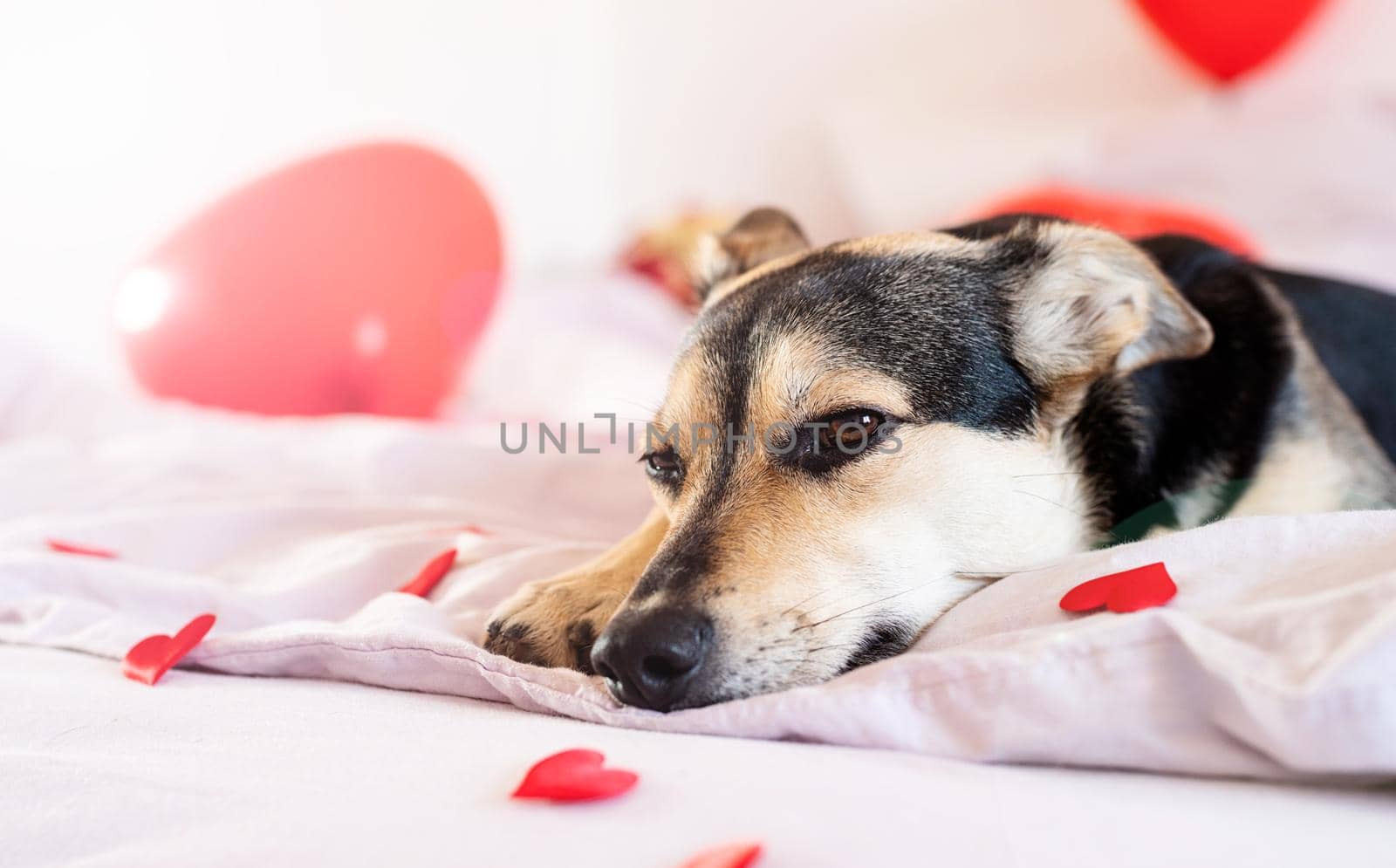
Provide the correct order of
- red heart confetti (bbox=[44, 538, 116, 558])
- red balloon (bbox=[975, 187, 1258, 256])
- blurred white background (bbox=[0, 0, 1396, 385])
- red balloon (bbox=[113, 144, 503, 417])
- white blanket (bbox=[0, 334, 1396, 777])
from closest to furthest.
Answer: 1. white blanket (bbox=[0, 334, 1396, 777])
2. red heart confetti (bbox=[44, 538, 116, 558])
3. red balloon (bbox=[113, 144, 503, 417])
4. red balloon (bbox=[975, 187, 1258, 256])
5. blurred white background (bbox=[0, 0, 1396, 385])

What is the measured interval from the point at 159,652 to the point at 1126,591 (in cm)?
118

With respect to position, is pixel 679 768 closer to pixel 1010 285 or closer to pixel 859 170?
pixel 1010 285

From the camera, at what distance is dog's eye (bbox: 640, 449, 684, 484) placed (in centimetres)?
171

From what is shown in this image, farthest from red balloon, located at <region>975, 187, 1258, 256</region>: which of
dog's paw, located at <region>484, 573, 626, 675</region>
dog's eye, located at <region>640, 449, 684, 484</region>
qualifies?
dog's paw, located at <region>484, 573, 626, 675</region>

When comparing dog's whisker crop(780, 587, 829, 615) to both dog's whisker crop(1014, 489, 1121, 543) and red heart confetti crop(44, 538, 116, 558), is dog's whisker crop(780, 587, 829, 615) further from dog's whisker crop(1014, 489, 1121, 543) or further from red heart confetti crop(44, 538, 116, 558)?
red heart confetti crop(44, 538, 116, 558)

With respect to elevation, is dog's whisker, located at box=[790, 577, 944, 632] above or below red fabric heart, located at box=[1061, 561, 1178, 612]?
below

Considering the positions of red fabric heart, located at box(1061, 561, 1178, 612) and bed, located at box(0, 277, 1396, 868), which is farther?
red fabric heart, located at box(1061, 561, 1178, 612)

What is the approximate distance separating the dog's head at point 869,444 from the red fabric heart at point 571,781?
0.23m

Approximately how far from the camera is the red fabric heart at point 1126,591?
1.15m

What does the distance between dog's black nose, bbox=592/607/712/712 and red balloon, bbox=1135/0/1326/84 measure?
3450mm

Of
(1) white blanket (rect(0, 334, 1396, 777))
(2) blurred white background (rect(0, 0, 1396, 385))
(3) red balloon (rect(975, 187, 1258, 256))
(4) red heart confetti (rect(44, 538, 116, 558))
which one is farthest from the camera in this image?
(2) blurred white background (rect(0, 0, 1396, 385))

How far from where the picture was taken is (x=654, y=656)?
125cm

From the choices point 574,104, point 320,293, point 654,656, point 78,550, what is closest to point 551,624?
point 654,656

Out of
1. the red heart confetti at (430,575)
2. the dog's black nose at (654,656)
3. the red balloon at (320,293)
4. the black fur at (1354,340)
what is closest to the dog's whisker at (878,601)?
the dog's black nose at (654,656)
